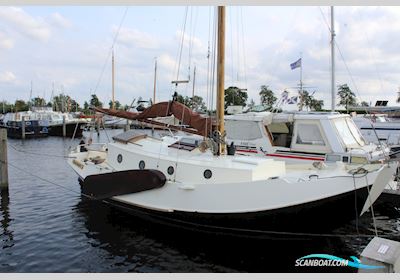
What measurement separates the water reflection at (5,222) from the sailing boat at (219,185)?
2.39 m

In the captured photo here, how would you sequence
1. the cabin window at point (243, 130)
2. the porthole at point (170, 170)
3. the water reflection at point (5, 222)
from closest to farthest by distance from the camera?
the porthole at point (170, 170) → the water reflection at point (5, 222) → the cabin window at point (243, 130)

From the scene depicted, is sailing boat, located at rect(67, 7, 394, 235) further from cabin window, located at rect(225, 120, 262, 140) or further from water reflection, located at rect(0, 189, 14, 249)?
cabin window, located at rect(225, 120, 262, 140)

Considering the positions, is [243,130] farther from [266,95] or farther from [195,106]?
[266,95]

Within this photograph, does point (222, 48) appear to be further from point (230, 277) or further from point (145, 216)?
point (230, 277)

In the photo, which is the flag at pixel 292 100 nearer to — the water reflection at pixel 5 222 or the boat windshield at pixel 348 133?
the boat windshield at pixel 348 133

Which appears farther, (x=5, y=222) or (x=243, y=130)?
(x=243, y=130)

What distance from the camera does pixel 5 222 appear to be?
11766 mm

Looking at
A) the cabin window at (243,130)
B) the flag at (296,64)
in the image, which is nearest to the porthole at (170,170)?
the cabin window at (243,130)

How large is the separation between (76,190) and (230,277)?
457 inches

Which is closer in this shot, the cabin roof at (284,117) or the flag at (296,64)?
the cabin roof at (284,117)

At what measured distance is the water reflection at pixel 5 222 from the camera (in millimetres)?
10008

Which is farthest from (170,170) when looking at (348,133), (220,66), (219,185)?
(348,133)

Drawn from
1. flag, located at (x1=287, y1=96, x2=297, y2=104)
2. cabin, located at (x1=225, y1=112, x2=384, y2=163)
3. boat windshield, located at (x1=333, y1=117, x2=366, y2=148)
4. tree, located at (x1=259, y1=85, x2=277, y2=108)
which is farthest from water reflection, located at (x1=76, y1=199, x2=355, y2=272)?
tree, located at (x1=259, y1=85, x2=277, y2=108)

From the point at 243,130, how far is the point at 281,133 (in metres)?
1.55
